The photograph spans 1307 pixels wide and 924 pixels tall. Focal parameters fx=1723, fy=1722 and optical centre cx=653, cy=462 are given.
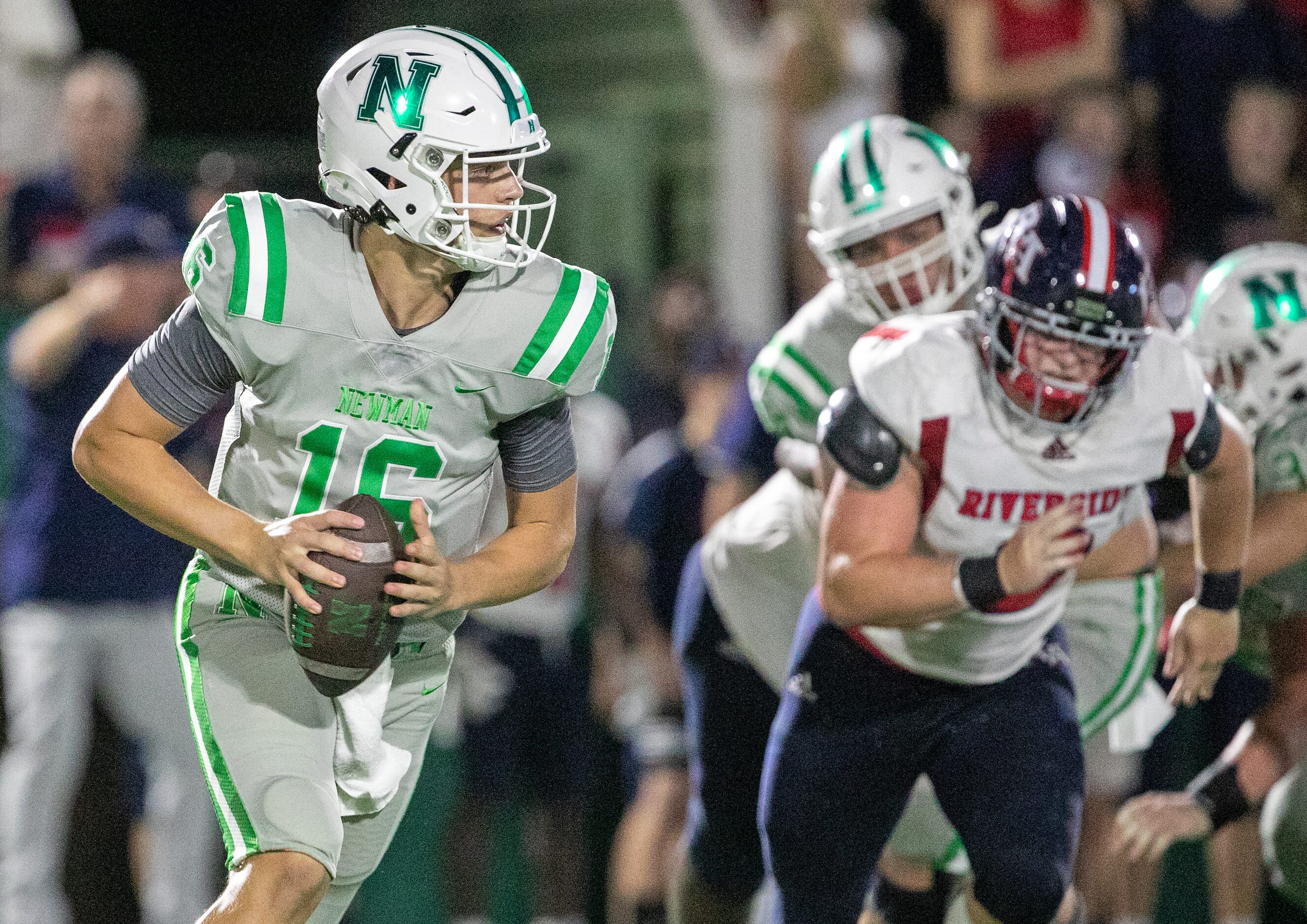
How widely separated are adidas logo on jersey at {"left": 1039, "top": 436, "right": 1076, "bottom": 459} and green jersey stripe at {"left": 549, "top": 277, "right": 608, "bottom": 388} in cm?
84

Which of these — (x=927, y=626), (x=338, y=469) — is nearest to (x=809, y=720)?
(x=927, y=626)

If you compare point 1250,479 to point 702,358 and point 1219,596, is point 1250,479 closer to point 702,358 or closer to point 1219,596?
point 1219,596

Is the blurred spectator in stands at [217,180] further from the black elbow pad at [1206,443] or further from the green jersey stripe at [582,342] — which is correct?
the black elbow pad at [1206,443]

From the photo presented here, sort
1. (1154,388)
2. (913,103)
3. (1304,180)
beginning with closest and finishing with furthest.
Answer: (1154,388) → (1304,180) → (913,103)

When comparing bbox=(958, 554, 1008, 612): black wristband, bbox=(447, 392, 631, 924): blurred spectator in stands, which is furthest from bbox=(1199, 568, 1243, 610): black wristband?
bbox=(447, 392, 631, 924): blurred spectator in stands

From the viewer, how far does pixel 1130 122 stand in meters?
6.27

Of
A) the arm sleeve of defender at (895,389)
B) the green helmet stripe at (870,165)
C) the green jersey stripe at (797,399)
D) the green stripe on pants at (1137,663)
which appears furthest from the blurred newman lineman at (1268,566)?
the arm sleeve of defender at (895,389)

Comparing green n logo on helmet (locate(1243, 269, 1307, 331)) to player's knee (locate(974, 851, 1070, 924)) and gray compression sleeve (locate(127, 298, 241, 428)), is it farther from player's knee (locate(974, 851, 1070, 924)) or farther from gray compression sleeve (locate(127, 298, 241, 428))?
gray compression sleeve (locate(127, 298, 241, 428))

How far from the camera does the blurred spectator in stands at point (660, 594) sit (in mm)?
5457

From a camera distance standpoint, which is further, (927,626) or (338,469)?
(927,626)

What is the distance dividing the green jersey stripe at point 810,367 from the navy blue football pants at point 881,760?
1.99 ft

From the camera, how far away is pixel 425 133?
8.92ft

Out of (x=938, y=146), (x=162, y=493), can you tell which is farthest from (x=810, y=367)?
(x=162, y=493)

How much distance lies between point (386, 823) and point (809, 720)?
0.81 m
